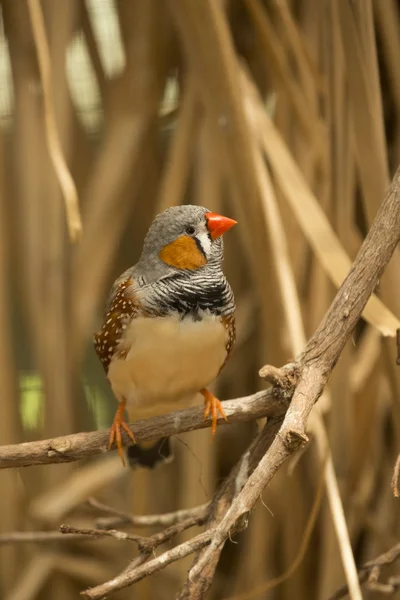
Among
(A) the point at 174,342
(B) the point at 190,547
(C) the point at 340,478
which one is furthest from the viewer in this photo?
(C) the point at 340,478

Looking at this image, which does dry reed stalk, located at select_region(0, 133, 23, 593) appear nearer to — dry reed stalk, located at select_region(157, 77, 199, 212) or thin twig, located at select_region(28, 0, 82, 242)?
dry reed stalk, located at select_region(157, 77, 199, 212)

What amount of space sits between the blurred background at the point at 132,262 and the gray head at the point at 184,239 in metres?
0.37

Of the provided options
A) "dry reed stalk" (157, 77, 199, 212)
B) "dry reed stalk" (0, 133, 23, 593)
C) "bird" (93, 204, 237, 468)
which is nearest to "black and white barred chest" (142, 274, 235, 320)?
"bird" (93, 204, 237, 468)

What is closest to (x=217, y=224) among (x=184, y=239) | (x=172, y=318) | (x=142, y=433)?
(x=184, y=239)

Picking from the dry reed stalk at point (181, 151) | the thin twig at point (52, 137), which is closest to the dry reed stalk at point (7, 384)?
the dry reed stalk at point (181, 151)

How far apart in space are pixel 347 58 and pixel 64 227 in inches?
30.7

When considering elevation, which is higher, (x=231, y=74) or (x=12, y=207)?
(x=231, y=74)

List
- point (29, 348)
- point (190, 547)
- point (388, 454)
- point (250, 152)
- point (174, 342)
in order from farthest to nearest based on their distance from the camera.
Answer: point (29, 348)
point (388, 454)
point (250, 152)
point (174, 342)
point (190, 547)

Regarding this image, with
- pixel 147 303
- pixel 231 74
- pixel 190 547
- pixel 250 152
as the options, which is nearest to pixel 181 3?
pixel 231 74

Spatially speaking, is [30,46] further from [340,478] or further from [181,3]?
[340,478]

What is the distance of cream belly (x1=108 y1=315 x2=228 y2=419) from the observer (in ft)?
3.43

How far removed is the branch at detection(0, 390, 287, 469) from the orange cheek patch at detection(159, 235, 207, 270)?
19cm

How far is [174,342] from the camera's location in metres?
1.04

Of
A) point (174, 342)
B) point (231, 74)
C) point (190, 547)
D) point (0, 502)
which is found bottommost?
point (0, 502)
